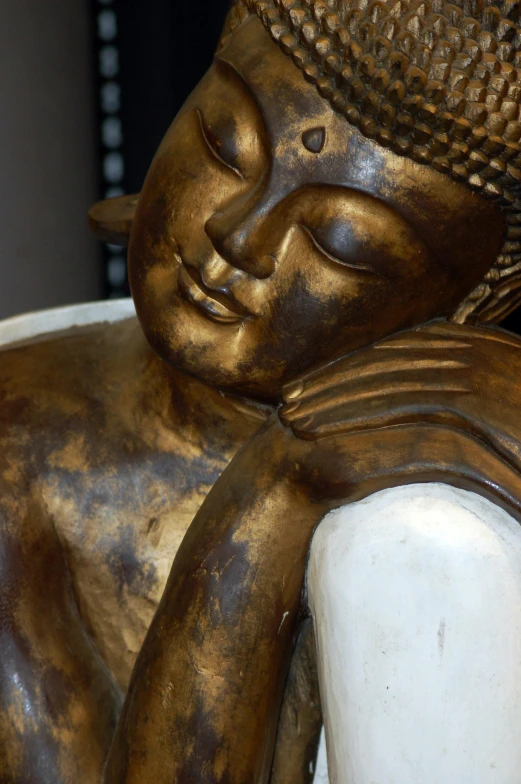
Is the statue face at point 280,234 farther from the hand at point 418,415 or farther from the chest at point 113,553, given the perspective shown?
the chest at point 113,553

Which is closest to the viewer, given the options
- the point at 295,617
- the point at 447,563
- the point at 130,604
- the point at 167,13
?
the point at 447,563

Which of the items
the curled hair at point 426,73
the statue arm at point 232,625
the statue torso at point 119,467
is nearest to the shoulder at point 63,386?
the statue torso at point 119,467

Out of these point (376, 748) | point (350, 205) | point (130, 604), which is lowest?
point (130, 604)

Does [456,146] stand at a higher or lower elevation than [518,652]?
higher

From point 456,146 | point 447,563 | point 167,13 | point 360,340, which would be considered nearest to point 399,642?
point 447,563

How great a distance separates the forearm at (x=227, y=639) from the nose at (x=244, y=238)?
6.5 inches

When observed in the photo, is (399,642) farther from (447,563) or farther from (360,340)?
(360,340)

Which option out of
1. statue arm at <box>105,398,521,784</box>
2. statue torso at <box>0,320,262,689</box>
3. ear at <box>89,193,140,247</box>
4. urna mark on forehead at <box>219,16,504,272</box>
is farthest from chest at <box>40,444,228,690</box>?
urna mark on forehead at <box>219,16,504,272</box>

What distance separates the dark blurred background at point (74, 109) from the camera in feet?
6.77

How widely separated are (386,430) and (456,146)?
26 cm

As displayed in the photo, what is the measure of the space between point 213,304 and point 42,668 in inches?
15.6

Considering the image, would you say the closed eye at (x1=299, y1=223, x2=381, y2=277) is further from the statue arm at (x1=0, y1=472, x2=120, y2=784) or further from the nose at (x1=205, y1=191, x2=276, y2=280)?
the statue arm at (x1=0, y1=472, x2=120, y2=784)

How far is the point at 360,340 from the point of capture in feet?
3.40

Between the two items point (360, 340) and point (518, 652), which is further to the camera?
point (360, 340)
